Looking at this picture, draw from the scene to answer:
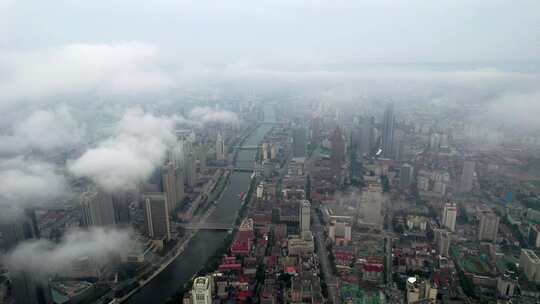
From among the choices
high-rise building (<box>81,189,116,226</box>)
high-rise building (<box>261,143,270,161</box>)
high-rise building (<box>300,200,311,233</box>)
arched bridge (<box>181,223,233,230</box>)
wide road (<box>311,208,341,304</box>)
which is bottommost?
wide road (<box>311,208,341,304</box>)

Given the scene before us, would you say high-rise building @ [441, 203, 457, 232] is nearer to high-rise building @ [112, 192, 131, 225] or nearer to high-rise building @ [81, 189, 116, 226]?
high-rise building @ [112, 192, 131, 225]

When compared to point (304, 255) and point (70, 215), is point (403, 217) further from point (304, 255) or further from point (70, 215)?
point (70, 215)

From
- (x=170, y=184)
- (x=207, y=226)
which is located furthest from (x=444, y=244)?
(x=170, y=184)

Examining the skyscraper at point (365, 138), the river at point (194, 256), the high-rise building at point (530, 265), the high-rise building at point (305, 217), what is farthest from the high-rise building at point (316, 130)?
the high-rise building at point (530, 265)

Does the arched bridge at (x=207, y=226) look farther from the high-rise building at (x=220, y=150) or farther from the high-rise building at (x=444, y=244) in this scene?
the high-rise building at (x=220, y=150)

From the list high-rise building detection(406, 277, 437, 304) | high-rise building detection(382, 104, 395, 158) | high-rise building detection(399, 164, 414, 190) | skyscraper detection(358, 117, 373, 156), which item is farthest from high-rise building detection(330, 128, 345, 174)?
high-rise building detection(406, 277, 437, 304)

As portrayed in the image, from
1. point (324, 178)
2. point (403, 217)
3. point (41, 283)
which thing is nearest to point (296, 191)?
point (324, 178)
